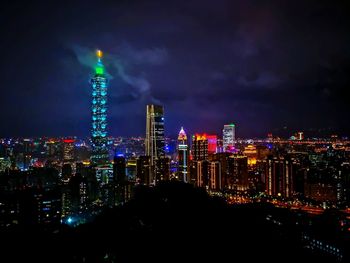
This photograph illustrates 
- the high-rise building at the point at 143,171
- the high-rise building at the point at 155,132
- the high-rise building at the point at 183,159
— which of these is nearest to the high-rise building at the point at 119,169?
the high-rise building at the point at 143,171

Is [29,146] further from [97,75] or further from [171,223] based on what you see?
[171,223]

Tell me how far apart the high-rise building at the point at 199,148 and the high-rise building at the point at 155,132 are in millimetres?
3824

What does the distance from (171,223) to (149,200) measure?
2.06 m

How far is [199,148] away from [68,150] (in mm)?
10768

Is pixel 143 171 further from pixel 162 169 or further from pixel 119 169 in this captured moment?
pixel 162 169

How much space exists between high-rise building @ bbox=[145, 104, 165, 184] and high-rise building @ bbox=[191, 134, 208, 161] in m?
3.82

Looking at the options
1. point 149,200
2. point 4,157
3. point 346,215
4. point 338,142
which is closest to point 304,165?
point 346,215

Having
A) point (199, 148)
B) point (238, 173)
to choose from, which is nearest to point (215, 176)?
point (238, 173)

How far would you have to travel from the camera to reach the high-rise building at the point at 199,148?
26.4 metres

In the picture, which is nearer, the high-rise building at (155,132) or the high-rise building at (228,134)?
the high-rise building at (155,132)

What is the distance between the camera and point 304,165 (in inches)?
758

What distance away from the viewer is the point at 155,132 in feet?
102

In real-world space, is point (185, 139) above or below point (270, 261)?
above

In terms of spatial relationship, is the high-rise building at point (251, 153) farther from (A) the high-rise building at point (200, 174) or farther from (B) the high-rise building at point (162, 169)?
(B) the high-rise building at point (162, 169)
